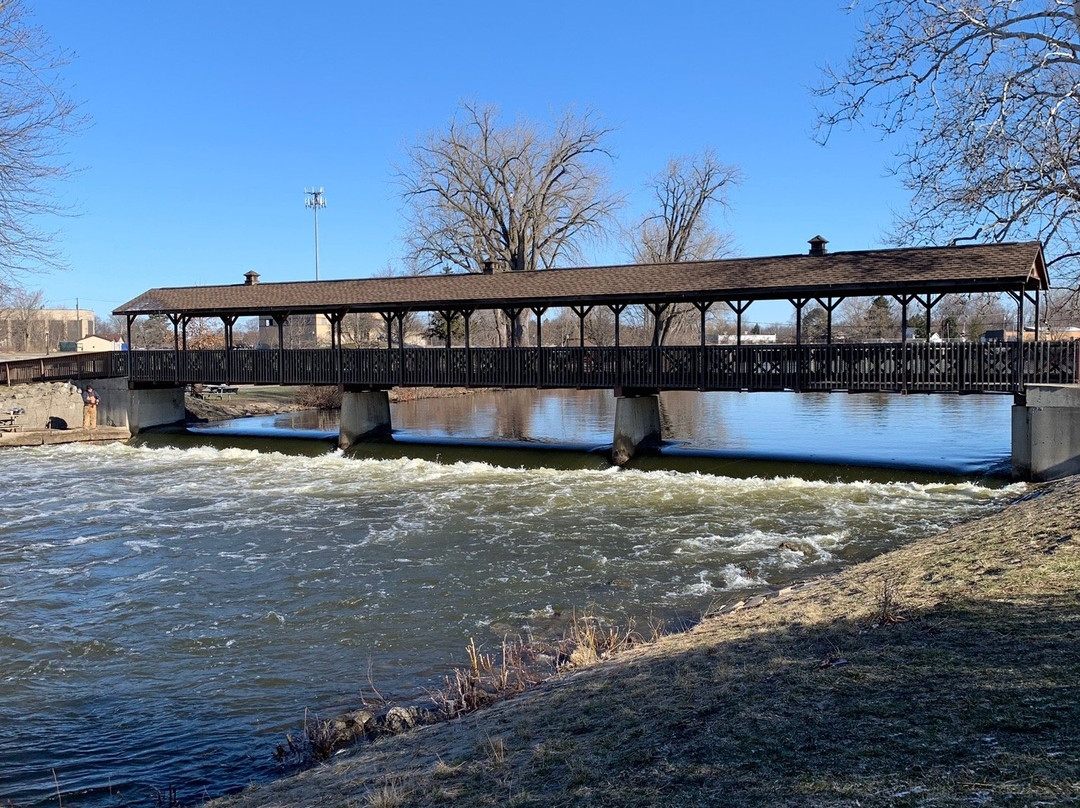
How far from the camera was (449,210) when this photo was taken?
4728 cm

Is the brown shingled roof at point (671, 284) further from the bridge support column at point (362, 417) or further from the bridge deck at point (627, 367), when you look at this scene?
the bridge support column at point (362, 417)

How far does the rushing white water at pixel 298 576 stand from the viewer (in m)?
7.58

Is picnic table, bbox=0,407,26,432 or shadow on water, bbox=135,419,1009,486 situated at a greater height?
picnic table, bbox=0,407,26,432

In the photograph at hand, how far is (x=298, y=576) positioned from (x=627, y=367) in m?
13.1

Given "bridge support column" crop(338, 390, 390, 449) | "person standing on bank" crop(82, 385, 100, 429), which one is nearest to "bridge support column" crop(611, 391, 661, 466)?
"bridge support column" crop(338, 390, 390, 449)

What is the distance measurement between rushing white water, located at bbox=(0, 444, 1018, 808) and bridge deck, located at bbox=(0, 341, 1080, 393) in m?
2.90

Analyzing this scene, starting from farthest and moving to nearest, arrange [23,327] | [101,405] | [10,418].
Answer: [23,327]
[101,405]
[10,418]

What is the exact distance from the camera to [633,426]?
935 inches

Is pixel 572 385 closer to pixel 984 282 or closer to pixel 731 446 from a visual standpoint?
pixel 731 446

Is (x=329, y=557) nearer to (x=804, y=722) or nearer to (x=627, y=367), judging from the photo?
(x=804, y=722)

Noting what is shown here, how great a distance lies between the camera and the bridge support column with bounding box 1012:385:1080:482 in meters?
17.5

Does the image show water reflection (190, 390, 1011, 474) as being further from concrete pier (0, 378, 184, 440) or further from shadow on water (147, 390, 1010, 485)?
concrete pier (0, 378, 184, 440)

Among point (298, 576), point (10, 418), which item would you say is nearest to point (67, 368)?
point (10, 418)

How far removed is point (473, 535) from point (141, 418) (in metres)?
21.5
